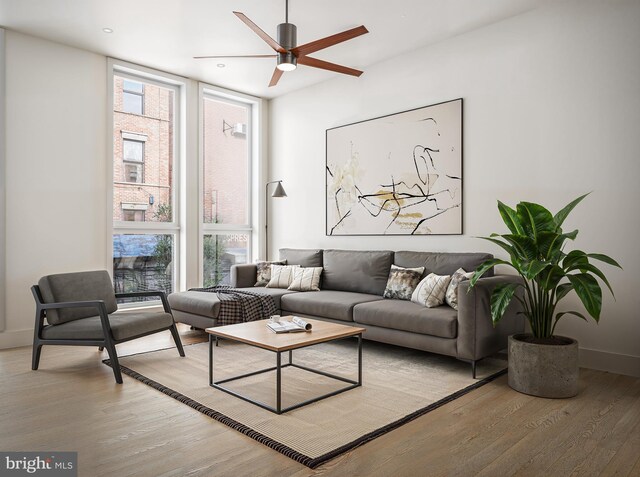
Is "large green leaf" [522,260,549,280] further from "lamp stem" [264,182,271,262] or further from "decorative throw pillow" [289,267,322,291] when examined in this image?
"lamp stem" [264,182,271,262]

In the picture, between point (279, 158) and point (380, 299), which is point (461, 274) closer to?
point (380, 299)

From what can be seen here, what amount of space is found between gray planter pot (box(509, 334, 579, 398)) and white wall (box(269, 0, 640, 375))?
81cm

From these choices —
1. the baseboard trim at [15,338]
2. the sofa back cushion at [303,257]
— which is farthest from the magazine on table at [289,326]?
the baseboard trim at [15,338]

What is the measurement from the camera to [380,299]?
4371 mm

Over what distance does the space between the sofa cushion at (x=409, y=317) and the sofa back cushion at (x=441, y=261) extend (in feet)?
1.49

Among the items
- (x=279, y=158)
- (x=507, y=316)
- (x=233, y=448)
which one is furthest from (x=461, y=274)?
(x=279, y=158)

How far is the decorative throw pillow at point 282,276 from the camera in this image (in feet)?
17.3

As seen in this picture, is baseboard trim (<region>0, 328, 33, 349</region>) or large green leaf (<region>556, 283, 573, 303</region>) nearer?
large green leaf (<region>556, 283, 573, 303</region>)

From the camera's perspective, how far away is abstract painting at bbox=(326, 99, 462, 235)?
4.53 meters

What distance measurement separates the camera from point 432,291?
385cm

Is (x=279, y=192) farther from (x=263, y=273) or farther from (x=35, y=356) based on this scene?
(x=35, y=356)

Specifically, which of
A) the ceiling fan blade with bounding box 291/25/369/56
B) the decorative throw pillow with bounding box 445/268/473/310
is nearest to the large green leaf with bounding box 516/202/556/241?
the decorative throw pillow with bounding box 445/268/473/310

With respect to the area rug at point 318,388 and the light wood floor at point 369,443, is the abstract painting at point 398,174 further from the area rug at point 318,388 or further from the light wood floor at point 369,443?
the light wood floor at point 369,443

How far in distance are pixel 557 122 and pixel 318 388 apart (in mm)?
2894
